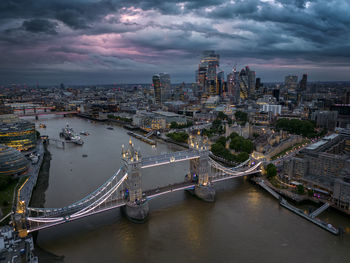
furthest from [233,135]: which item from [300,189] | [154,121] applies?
[154,121]

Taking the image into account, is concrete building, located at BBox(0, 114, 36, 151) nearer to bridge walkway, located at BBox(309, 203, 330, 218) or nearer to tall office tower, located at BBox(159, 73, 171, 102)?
bridge walkway, located at BBox(309, 203, 330, 218)

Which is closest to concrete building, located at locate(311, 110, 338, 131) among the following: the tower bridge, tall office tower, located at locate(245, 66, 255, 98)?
the tower bridge

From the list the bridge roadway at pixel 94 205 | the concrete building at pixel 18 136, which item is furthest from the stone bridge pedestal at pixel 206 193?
the concrete building at pixel 18 136

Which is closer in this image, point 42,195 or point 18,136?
point 42,195

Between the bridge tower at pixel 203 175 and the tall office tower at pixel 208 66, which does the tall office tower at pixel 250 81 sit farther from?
the bridge tower at pixel 203 175

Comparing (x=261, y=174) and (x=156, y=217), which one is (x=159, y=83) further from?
(x=156, y=217)

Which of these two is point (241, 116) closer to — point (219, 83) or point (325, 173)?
point (325, 173)
